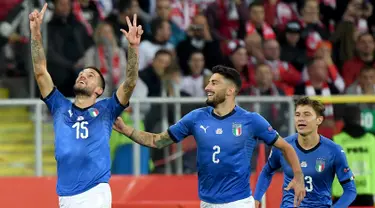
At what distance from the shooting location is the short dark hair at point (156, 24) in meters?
16.0

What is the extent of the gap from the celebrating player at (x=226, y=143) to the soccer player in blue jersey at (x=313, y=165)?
0.45 meters

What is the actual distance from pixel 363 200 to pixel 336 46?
392 cm

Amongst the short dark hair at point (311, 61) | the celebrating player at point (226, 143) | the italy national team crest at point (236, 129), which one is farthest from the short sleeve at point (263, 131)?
the short dark hair at point (311, 61)

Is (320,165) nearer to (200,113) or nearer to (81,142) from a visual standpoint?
(200,113)

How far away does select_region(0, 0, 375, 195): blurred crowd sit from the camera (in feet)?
49.3

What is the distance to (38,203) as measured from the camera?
531 inches

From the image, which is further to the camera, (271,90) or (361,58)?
(361,58)

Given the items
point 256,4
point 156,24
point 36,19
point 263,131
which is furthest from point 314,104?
point 256,4

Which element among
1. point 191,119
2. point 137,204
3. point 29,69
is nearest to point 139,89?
point 29,69

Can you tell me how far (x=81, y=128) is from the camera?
408 inches

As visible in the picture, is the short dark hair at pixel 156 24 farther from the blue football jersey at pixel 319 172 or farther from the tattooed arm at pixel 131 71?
the tattooed arm at pixel 131 71

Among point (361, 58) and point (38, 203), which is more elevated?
point (361, 58)

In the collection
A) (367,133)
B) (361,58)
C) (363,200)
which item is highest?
(361,58)

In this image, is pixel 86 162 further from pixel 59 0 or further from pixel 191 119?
pixel 59 0
